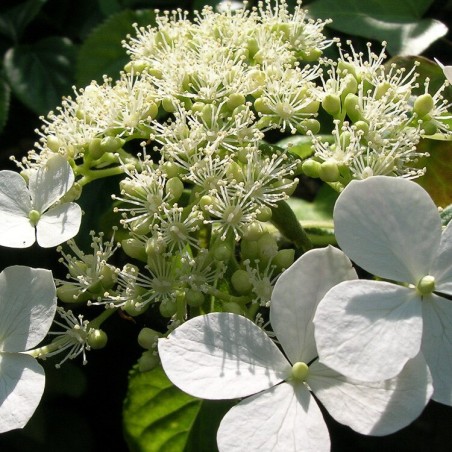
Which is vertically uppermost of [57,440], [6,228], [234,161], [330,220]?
[234,161]

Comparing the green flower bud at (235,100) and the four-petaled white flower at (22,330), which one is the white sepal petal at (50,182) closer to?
the four-petaled white flower at (22,330)

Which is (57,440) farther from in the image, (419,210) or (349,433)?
(419,210)

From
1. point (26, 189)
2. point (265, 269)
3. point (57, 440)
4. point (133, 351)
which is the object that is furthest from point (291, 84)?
point (57, 440)

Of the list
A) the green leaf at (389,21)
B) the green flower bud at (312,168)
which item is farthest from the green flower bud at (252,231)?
the green leaf at (389,21)

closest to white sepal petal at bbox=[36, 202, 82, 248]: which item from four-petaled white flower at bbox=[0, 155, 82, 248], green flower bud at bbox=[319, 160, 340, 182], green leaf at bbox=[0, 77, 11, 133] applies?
four-petaled white flower at bbox=[0, 155, 82, 248]

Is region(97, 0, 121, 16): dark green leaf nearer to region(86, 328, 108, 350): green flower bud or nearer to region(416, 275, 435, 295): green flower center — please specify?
region(86, 328, 108, 350): green flower bud

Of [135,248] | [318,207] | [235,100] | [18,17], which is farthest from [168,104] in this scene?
[18,17]

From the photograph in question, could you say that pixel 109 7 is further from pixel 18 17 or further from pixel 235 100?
pixel 235 100
